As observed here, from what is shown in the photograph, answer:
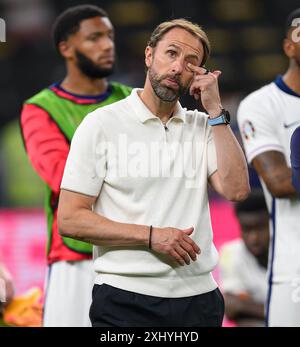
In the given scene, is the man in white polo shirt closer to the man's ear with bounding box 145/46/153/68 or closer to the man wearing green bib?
the man's ear with bounding box 145/46/153/68

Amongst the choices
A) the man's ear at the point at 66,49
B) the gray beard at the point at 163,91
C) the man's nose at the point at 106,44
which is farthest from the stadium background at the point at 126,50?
the gray beard at the point at 163,91

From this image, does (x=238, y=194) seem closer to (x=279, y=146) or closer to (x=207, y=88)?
(x=207, y=88)

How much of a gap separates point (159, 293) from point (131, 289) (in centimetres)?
9

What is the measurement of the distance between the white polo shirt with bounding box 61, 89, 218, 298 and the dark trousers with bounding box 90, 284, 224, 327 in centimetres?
2

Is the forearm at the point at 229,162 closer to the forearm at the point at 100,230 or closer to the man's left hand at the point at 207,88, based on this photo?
the man's left hand at the point at 207,88

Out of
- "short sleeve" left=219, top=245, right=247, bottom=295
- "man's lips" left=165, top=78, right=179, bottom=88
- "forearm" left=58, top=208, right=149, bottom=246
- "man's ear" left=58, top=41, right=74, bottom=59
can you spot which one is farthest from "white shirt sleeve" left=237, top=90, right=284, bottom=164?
"short sleeve" left=219, top=245, right=247, bottom=295

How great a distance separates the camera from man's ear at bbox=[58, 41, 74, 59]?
193 inches

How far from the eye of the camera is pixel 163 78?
3428 mm

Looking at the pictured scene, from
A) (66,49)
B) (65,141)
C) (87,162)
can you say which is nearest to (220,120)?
(87,162)

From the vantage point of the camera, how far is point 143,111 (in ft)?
11.5

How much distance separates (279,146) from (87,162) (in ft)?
3.99

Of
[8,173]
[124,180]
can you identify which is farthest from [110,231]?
[8,173]

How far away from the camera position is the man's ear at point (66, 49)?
16.1 feet

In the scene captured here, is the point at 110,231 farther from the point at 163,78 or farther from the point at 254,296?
the point at 254,296
